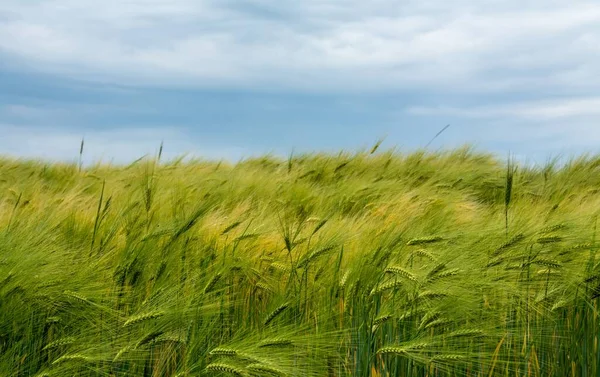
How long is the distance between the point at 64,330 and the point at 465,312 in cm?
134

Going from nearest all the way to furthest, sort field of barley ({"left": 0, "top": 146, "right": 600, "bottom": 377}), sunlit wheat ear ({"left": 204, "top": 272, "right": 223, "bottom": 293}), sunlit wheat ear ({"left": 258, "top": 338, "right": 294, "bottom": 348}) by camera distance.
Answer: sunlit wheat ear ({"left": 258, "top": 338, "right": 294, "bottom": 348}), field of barley ({"left": 0, "top": 146, "right": 600, "bottom": 377}), sunlit wheat ear ({"left": 204, "top": 272, "right": 223, "bottom": 293})

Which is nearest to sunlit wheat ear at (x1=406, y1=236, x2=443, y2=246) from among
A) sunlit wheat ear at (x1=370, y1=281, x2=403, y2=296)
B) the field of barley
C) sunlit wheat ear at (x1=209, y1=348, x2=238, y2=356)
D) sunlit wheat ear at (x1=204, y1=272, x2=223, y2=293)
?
the field of barley

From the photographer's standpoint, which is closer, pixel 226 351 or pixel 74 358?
pixel 226 351

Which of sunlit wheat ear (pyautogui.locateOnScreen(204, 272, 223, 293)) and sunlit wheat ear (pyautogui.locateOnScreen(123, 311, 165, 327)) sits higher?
sunlit wheat ear (pyautogui.locateOnScreen(204, 272, 223, 293))

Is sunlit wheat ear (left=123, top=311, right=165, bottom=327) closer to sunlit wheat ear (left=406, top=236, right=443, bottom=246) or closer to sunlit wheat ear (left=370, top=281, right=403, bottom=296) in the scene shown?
sunlit wheat ear (left=370, top=281, right=403, bottom=296)

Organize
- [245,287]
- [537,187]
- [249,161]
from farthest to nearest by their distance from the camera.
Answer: [249,161] < [537,187] < [245,287]

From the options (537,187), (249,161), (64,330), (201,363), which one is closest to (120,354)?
(201,363)

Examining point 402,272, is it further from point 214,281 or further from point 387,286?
point 214,281

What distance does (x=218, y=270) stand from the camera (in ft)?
7.68

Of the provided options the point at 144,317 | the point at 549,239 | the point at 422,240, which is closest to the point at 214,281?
the point at 144,317

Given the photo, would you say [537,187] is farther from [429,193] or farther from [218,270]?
[218,270]

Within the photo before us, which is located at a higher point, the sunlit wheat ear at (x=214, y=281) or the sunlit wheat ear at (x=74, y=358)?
the sunlit wheat ear at (x=214, y=281)

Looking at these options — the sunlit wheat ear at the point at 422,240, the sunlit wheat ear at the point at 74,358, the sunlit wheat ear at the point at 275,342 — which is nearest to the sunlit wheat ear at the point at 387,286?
the sunlit wheat ear at the point at 422,240

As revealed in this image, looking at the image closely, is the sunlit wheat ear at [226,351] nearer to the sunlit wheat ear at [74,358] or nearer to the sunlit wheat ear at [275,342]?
the sunlit wheat ear at [275,342]
